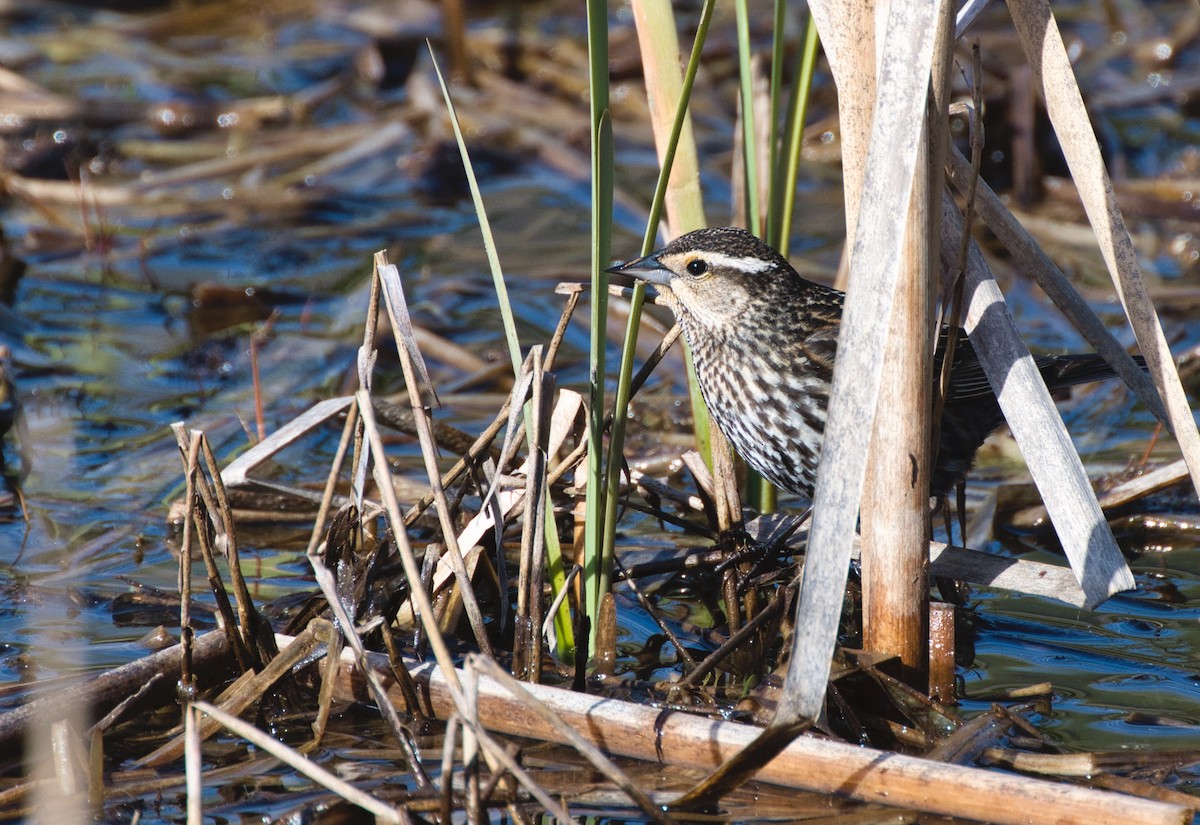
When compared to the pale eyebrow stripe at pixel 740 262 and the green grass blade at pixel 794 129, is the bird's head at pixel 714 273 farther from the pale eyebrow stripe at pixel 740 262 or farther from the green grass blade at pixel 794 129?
the green grass blade at pixel 794 129

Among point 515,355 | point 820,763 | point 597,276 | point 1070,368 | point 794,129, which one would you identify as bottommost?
point 820,763

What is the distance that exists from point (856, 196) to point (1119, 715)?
1.66m

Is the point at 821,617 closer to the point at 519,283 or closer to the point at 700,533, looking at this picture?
the point at 700,533

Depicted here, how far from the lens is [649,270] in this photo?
4.61m

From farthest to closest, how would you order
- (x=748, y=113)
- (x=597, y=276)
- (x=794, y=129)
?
(x=794, y=129) < (x=748, y=113) < (x=597, y=276)

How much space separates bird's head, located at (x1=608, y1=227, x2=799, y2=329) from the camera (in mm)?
4574

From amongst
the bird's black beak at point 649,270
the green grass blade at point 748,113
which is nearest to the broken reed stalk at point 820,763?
the bird's black beak at point 649,270

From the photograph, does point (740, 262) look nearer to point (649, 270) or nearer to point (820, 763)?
point (649, 270)

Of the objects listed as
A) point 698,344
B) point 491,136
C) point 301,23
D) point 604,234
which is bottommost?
point 698,344

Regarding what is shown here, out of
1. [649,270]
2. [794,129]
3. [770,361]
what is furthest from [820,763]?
[794,129]

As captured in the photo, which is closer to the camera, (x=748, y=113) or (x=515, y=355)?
(x=515, y=355)

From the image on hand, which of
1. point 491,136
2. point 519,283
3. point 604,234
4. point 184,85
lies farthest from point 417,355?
point 184,85

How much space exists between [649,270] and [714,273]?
0.22m

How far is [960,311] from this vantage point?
3.69m
